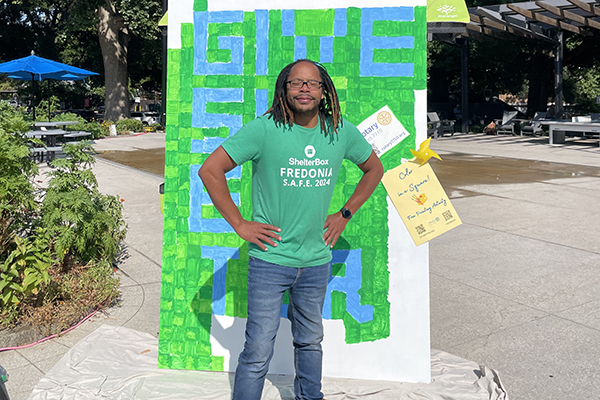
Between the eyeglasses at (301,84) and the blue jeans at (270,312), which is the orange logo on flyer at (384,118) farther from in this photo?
the blue jeans at (270,312)

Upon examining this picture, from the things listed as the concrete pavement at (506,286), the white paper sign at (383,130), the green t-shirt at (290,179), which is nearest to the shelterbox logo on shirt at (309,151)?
the green t-shirt at (290,179)

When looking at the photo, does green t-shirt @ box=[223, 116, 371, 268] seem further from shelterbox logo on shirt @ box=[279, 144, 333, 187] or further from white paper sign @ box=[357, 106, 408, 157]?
white paper sign @ box=[357, 106, 408, 157]

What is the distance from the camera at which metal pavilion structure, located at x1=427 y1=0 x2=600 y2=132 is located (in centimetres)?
1850

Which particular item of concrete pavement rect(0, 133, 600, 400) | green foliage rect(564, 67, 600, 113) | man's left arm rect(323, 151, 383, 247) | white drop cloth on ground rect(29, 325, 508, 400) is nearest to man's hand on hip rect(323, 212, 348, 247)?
man's left arm rect(323, 151, 383, 247)

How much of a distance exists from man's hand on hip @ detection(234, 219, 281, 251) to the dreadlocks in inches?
18.7

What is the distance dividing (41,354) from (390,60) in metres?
2.92

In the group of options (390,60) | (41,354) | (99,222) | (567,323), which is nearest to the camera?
(390,60)

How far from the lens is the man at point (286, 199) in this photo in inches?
106

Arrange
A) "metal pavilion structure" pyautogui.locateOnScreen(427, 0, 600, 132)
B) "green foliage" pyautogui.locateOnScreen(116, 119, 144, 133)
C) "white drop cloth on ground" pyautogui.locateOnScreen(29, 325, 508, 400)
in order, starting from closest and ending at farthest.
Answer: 1. "white drop cloth on ground" pyautogui.locateOnScreen(29, 325, 508, 400)
2. "metal pavilion structure" pyautogui.locateOnScreen(427, 0, 600, 132)
3. "green foliage" pyautogui.locateOnScreen(116, 119, 144, 133)

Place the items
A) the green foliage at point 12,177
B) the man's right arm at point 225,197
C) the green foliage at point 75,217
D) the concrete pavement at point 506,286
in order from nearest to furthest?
the man's right arm at point 225,197 → the concrete pavement at point 506,286 → the green foliage at point 12,177 → the green foliage at point 75,217

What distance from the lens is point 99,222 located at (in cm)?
512

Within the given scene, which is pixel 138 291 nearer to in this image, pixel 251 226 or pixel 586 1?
pixel 251 226

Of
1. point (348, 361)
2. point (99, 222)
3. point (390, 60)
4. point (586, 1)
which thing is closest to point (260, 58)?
point (390, 60)

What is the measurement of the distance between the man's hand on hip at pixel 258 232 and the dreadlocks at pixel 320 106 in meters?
0.47
